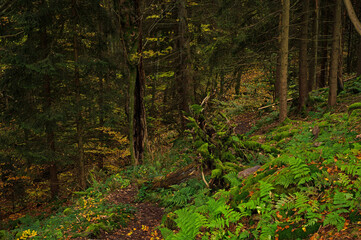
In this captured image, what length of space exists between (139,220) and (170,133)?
13.3 m

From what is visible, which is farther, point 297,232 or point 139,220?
point 139,220

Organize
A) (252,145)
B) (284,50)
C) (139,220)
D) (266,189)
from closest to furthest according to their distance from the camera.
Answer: (266,189) → (139,220) → (252,145) → (284,50)

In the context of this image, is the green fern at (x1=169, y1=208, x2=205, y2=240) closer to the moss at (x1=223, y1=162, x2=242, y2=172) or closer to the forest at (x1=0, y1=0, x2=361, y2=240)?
the forest at (x1=0, y1=0, x2=361, y2=240)

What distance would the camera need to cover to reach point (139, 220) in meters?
6.50

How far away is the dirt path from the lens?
560 centimetres

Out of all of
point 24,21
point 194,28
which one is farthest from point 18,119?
point 194,28

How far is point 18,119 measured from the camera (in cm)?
1235

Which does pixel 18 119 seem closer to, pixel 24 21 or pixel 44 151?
pixel 44 151

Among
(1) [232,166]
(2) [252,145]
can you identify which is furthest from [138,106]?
(1) [232,166]

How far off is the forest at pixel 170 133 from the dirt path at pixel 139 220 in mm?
37

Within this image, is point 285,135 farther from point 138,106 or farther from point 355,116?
point 138,106

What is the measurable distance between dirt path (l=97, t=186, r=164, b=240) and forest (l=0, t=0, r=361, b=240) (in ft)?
0.12

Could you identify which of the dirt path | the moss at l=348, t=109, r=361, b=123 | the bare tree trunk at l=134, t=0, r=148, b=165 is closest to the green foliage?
the dirt path

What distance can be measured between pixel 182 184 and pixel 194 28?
11.4 metres
